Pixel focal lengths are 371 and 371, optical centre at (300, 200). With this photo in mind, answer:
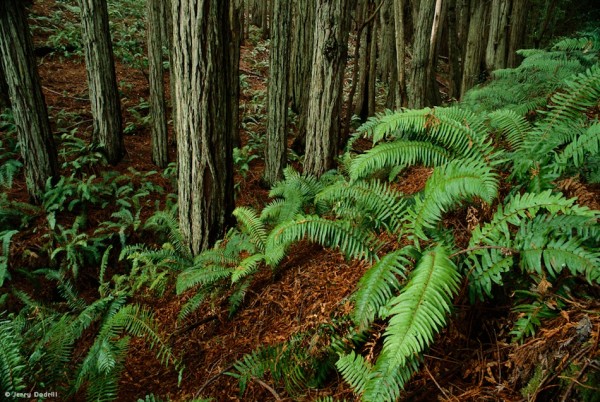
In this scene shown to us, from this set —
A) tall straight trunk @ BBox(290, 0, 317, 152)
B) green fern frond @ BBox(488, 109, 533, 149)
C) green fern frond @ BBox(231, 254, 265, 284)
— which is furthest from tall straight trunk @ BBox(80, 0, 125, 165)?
green fern frond @ BBox(488, 109, 533, 149)

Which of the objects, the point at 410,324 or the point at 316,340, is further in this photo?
the point at 316,340

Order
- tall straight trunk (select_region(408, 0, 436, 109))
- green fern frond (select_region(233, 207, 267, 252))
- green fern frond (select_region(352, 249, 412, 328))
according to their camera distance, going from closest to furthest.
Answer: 1. green fern frond (select_region(352, 249, 412, 328))
2. green fern frond (select_region(233, 207, 267, 252))
3. tall straight trunk (select_region(408, 0, 436, 109))

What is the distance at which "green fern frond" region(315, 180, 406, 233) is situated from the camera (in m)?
2.56

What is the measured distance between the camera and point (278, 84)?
636 centimetres

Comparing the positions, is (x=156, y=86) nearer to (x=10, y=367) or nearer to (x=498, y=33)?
(x=10, y=367)

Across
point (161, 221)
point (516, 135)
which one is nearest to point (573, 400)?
point (516, 135)

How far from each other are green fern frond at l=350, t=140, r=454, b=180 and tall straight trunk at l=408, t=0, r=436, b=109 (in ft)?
11.3

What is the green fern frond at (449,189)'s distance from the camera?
79.7 inches

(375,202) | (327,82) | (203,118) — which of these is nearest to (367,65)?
(327,82)

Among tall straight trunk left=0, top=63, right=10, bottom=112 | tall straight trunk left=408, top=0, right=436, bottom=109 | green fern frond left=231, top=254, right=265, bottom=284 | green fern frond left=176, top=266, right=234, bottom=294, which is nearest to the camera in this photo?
green fern frond left=231, top=254, right=265, bottom=284

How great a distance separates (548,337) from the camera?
64.0 inches

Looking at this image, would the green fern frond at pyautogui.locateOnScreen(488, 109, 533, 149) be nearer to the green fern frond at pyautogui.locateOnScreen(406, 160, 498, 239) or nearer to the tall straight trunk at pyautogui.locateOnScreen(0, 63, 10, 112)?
the green fern frond at pyautogui.locateOnScreen(406, 160, 498, 239)

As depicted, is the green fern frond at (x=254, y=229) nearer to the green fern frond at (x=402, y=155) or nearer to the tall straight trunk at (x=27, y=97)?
the green fern frond at (x=402, y=155)

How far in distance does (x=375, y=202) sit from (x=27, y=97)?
18.7 feet
